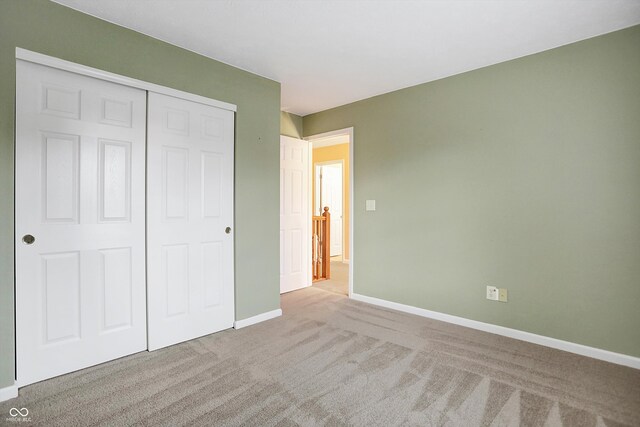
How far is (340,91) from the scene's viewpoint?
143 inches

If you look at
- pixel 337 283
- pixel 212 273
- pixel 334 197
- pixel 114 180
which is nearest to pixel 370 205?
pixel 337 283

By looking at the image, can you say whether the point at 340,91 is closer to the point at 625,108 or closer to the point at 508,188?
the point at 508,188

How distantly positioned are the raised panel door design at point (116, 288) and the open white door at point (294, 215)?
2039 millimetres

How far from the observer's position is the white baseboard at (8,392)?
6.15ft

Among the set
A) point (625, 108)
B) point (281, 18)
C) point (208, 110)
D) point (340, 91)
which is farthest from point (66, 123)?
point (625, 108)

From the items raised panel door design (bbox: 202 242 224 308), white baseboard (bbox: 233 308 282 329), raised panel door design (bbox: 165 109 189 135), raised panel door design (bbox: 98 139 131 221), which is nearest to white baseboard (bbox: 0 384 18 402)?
raised panel door design (bbox: 98 139 131 221)

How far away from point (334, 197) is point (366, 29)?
5026mm

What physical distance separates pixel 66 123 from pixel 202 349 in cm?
186

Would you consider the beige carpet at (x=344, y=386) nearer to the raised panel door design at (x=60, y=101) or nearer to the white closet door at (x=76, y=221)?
the white closet door at (x=76, y=221)

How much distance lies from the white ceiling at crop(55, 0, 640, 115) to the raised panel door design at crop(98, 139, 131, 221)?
2.87 ft

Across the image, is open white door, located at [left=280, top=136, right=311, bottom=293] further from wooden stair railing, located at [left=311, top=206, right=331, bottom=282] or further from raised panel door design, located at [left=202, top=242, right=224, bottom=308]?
raised panel door design, located at [left=202, top=242, right=224, bottom=308]

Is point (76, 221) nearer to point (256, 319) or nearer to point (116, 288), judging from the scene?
point (116, 288)

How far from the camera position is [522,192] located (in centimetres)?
277

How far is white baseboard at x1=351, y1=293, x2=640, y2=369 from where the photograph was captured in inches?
93.0
